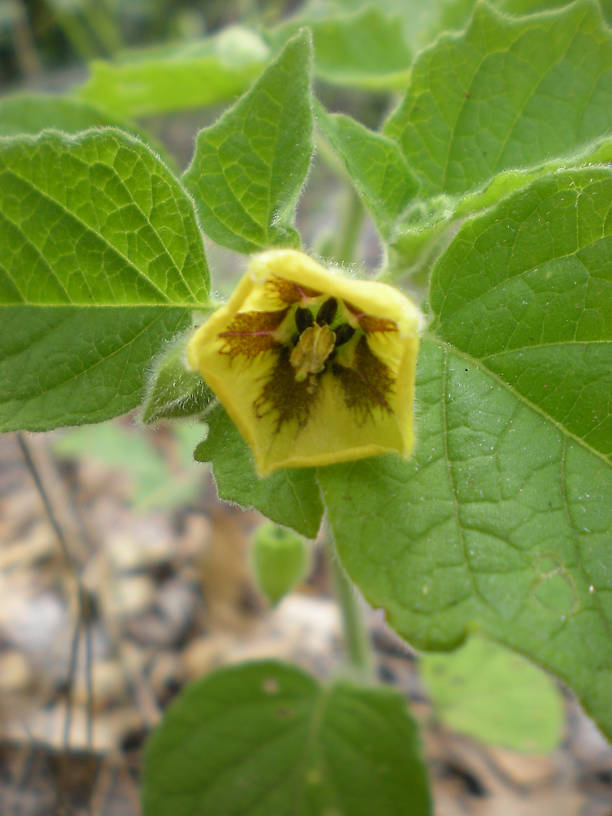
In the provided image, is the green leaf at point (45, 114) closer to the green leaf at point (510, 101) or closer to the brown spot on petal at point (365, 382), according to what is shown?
the green leaf at point (510, 101)

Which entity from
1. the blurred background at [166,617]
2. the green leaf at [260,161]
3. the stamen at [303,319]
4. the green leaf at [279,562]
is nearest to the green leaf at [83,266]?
the green leaf at [260,161]

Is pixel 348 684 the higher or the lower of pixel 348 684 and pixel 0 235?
the lower

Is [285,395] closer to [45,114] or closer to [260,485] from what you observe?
[260,485]

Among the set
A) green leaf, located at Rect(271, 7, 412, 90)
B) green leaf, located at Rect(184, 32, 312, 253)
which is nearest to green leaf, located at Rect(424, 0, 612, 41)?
green leaf, located at Rect(271, 7, 412, 90)

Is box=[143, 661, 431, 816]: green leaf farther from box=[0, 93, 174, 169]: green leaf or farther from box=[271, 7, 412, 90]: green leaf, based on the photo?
box=[271, 7, 412, 90]: green leaf

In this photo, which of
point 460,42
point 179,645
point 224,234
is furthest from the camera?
point 179,645

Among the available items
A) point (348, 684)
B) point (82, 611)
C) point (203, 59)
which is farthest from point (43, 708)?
point (203, 59)

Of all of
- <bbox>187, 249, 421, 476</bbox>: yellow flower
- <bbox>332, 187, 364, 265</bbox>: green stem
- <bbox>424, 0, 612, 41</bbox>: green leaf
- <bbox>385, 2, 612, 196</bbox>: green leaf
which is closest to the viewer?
<bbox>187, 249, 421, 476</bbox>: yellow flower

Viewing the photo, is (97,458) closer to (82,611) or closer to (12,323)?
(82,611)
